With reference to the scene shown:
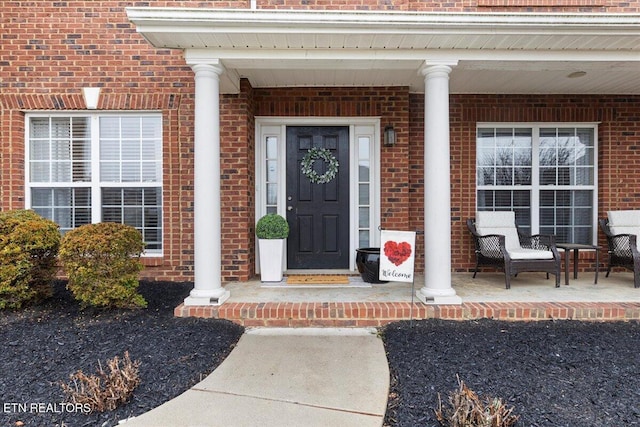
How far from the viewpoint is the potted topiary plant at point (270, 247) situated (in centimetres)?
464

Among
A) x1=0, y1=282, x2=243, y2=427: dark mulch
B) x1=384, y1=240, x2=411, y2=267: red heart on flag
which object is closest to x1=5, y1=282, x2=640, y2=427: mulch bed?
x1=0, y1=282, x2=243, y2=427: dark mulch

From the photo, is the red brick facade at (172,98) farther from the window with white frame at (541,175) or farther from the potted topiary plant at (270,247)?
the window with white frame at (541,175)

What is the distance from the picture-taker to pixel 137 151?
496 centimetres

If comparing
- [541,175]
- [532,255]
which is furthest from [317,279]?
[541,175]

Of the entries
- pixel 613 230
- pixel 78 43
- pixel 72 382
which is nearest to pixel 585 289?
pixel 613 230

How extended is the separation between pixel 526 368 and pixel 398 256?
1.40 m

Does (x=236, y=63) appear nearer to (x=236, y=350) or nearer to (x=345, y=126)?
(x=345, y=126)

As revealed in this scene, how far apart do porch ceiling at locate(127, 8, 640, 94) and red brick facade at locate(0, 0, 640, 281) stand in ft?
2.73

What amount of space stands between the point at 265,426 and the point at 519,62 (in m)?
3.97

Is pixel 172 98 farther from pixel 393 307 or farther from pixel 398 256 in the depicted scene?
pixel 393 307

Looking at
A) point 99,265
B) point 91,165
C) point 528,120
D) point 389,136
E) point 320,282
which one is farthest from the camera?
point 528,120

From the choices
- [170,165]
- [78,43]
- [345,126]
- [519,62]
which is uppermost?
[78,43]

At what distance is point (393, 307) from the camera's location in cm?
360

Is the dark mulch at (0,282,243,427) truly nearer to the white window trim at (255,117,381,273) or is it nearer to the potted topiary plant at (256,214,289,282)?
the potted topiary plant at (256,214,289,282)
